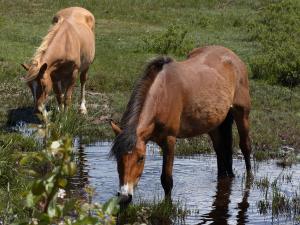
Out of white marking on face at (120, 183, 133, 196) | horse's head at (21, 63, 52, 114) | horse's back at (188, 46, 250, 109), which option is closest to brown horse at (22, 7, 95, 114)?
horse's head at (21, 63, 52, 114)

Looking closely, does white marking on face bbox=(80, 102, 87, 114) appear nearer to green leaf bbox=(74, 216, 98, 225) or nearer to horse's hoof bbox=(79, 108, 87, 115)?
horse's hoof bbox=(79, 108, 87, 115)

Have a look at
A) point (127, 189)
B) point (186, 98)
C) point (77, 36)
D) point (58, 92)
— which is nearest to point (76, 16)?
point (77, 36)

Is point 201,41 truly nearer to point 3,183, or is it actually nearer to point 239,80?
point 239,80

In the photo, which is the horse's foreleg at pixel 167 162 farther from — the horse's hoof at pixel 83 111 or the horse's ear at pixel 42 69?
the horse's hoof at pixel 83 111

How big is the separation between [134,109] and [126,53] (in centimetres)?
1000

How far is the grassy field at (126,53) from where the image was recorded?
11164mm

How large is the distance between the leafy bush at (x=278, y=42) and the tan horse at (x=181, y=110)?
5.35 meters

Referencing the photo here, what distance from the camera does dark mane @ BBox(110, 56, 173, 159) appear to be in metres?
6.87

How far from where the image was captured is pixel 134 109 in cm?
739

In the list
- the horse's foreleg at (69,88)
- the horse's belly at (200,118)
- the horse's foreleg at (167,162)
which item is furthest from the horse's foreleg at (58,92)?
the horse's foreleg at (167,162)

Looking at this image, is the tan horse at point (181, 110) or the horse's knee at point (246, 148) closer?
the tan horse at point (181, 110)

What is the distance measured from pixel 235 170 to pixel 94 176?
A: 191 cm

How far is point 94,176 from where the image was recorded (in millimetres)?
9227

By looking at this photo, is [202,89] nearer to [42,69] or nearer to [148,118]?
[148,118]
